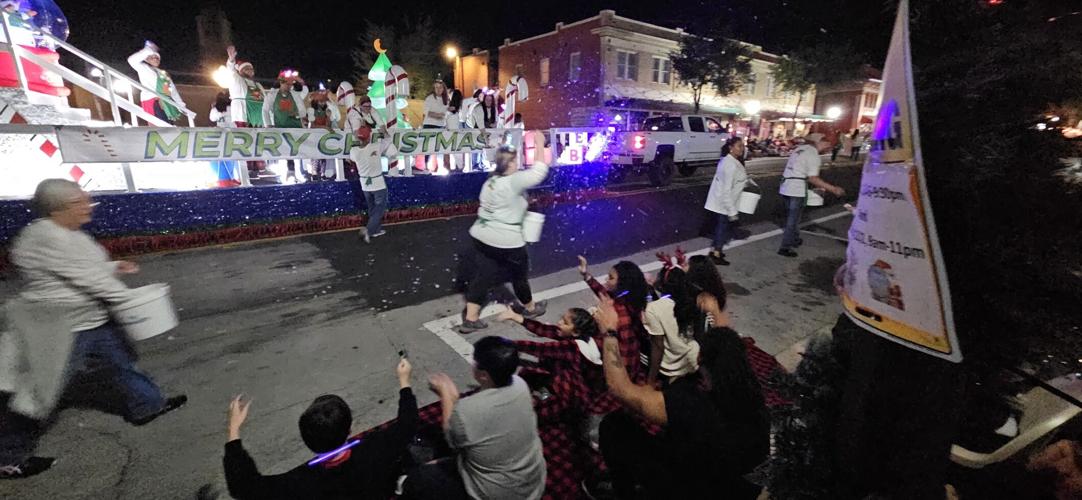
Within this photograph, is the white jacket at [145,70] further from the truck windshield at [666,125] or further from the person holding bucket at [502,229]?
the truck windshield at [666,125]

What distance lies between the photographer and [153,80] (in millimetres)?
8555

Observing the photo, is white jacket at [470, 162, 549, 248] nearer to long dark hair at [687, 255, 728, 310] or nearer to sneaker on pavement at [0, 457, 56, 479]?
long dark hair at [687, 255, 728, 310]

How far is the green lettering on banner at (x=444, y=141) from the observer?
9.53 metres

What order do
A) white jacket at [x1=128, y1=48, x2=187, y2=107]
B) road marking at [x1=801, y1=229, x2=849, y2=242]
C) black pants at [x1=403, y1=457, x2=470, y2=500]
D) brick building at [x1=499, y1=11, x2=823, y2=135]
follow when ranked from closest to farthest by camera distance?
black pants at [x1=403, y1=457, x2=470, y2=500], white jacket at [x1=128, y1=48, x2=187, y2=107], road marking at [x1=801, y1=229, x2=849, y2=242], brick building at [x1=499, y1=11, x2=823, y2=135]

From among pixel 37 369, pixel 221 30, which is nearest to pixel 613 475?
pixel 37 369

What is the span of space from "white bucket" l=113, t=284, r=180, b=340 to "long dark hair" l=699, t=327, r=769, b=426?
3098mm

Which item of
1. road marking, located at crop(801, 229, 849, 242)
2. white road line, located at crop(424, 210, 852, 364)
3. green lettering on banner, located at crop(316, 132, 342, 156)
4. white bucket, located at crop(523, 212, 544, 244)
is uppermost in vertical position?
green lettering on banner, located at crop(316, 132, 342, 156)

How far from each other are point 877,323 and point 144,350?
5112 millimetres

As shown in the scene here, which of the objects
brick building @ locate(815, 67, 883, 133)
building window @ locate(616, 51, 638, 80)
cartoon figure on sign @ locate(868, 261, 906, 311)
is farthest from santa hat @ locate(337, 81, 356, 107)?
brick building @ locate(815, 67, 883, 133)

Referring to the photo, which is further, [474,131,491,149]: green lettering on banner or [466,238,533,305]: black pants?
[474,131,491,149]: green lettering on banner

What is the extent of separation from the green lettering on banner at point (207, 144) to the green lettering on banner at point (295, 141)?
93 cm

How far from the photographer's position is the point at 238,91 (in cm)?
919

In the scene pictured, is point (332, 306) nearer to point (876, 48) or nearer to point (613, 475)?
point (613, 475)

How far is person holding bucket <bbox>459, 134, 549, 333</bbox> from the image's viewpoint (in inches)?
170
